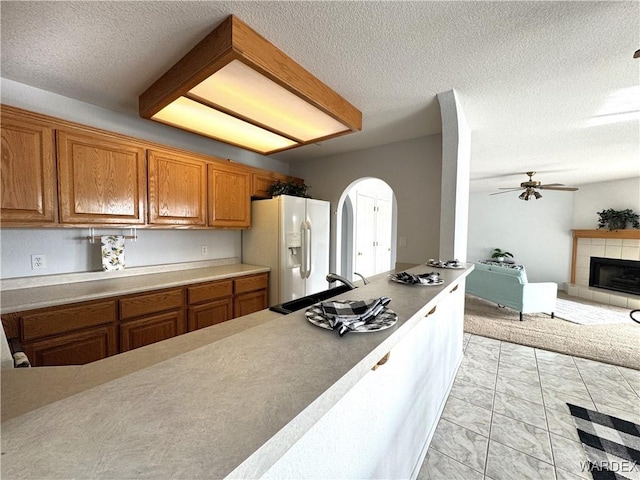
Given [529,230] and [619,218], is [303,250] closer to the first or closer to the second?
[529,230]

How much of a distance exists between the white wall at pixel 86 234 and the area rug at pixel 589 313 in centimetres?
525

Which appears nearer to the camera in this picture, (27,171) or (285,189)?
(27,171)

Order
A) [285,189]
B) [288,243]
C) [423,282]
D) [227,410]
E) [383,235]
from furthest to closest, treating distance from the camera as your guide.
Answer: [383,235], [285,189], [288,243], [423,282], [227,410]

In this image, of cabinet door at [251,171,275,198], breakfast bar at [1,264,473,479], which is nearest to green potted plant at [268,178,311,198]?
cabinet door at [251,171,275,198]

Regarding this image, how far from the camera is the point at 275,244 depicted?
120 inches

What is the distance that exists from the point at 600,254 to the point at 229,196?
7.30 metres

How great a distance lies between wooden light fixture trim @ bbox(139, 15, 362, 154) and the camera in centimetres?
141

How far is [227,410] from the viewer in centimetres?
42

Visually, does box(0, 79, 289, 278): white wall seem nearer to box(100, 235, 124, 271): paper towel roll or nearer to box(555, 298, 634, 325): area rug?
box(100, 235, 124, 271): paper towel roll

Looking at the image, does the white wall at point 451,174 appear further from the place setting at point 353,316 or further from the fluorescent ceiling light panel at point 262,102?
the place setting at point 353,316

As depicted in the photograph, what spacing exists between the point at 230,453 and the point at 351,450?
0.59m

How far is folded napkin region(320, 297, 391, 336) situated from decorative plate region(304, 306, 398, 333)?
10mm

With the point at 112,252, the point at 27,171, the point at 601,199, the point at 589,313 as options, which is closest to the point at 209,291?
the point at 112,252

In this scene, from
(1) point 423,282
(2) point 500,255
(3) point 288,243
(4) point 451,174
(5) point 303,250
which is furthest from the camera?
(2) point 500,255
